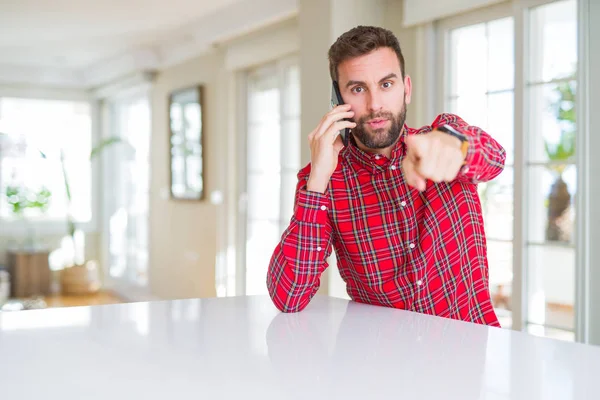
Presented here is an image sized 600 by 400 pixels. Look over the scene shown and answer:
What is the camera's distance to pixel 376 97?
5.41 ft

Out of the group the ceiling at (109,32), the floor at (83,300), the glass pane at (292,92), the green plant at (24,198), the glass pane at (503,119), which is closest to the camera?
the glass pane at (503,119)

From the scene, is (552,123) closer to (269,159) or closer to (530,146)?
(530,146)

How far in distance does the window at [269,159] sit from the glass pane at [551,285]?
2047mm

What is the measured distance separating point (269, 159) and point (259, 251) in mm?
749

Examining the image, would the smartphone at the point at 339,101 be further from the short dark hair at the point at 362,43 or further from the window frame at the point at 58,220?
the window frame at the point at 58,220

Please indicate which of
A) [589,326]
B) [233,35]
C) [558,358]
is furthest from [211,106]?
[558,358]

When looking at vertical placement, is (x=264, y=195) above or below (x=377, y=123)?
below

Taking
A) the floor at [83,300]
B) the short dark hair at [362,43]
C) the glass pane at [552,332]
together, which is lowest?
the floor at [83,300]

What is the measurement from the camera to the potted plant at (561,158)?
3.02 metres

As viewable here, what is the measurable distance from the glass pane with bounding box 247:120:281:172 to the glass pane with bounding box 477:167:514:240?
6.69 ft

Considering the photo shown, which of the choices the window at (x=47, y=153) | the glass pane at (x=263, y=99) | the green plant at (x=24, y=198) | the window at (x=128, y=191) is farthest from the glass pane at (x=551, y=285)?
the green plant at (x=24, y=198)

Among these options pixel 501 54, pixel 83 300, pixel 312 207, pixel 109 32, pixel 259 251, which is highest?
pixel 109 32

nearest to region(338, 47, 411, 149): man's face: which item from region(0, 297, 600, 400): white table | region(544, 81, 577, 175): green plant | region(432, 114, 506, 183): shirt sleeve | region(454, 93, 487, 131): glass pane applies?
region(432, 114, 506, 183): shirt sleeve

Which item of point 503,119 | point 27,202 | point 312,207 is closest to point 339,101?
point 312,207
